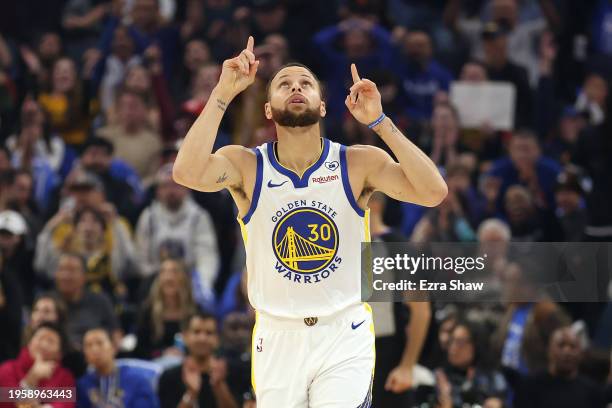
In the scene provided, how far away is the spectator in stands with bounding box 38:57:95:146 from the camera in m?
14.6

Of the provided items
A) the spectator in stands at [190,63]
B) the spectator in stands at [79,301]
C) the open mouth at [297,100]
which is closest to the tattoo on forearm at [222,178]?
the open mouth at [297,100]

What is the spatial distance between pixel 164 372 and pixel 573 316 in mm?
3969

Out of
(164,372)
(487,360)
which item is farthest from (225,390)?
(487,360)

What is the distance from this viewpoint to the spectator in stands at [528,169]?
13453mm

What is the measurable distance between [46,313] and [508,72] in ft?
21.5

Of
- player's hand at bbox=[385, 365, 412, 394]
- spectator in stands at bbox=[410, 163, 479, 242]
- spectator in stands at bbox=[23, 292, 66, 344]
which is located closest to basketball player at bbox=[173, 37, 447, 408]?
player's hand at bbox=[385, 365, 412, 394]

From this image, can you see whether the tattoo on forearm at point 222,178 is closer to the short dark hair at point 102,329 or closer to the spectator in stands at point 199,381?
the spectator in stands at point 199,381

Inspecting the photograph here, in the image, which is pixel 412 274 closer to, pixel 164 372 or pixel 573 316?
pixel 164 372

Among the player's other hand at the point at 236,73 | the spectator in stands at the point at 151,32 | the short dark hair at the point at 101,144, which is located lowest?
the player's other hand at the point at 236,73

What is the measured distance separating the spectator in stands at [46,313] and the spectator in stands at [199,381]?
1.17 m

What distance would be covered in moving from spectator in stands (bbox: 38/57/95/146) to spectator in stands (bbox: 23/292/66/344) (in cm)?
373

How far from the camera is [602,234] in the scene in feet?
41.1

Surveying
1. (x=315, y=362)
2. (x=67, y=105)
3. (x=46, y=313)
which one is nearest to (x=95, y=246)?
(x=46, y=313)

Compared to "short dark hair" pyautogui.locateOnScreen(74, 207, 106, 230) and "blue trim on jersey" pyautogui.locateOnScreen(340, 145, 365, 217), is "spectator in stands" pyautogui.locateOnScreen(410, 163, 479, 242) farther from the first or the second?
"blue trim on jersey" pyautogui.locateOnScreen(340, 145, 365, 217)
